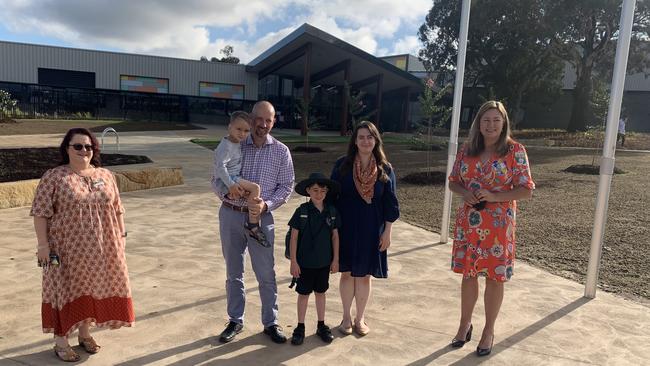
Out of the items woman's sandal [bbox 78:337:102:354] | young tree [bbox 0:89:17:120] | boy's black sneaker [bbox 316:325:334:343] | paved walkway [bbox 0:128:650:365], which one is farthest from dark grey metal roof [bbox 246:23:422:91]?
woman's sandal [bbox 78:337:102:354]

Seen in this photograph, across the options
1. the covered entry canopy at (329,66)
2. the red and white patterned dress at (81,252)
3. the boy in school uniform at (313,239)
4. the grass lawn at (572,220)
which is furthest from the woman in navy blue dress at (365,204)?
Answer: the covered entry canopy at (329,66)

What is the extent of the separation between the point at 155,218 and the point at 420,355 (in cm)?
509

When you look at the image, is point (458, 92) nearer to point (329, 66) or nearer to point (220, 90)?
point (329, 66)

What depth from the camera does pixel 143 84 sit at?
120 ft

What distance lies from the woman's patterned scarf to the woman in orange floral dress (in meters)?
0.62

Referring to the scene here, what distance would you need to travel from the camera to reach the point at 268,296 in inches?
138

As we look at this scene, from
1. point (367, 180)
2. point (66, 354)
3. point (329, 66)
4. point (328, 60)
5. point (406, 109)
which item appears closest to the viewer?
point (66, 354)

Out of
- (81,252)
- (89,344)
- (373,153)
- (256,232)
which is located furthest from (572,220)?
(81,252)

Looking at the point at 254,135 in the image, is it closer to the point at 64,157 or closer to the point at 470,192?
the point at 64,157

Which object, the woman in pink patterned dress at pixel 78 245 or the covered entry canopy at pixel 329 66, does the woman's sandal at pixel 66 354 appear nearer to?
the woman in pink patterned dress at pixel 78 245

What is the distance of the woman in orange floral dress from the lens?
A: 3268 millimetres

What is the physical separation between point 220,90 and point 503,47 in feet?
70.5

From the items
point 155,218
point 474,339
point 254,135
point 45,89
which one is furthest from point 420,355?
point 45,89

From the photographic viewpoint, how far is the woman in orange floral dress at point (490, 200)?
3268 mm
